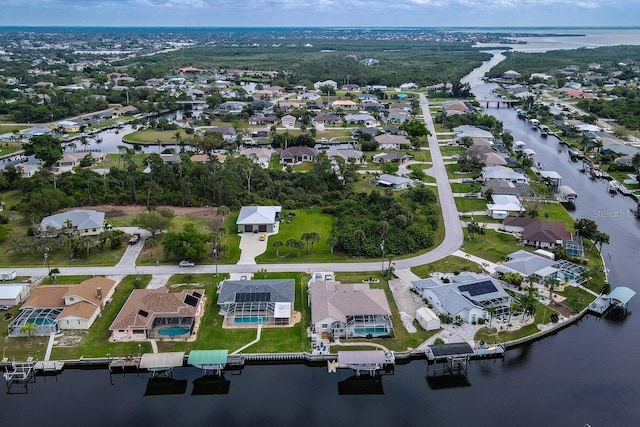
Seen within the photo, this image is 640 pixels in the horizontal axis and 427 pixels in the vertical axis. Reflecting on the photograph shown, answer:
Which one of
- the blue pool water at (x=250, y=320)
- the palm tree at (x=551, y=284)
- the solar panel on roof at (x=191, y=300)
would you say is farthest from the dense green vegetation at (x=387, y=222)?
the solar panel on roof at (x=191, y=300)

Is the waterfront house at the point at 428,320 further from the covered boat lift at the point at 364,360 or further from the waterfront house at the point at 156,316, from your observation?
the waterfront house at the point at 156,316

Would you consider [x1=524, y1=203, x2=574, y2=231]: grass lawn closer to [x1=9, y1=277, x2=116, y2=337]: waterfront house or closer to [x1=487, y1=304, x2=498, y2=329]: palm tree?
[x1=487, y1=304, x2=498, y2=329]: palm tree

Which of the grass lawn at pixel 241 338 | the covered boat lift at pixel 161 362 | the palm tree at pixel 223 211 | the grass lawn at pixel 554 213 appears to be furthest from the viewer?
the grass lawn at pixel 554 213

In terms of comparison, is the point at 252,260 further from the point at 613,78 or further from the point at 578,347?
the point at 613,78

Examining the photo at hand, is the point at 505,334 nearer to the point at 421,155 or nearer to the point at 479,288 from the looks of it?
the point at 479,288

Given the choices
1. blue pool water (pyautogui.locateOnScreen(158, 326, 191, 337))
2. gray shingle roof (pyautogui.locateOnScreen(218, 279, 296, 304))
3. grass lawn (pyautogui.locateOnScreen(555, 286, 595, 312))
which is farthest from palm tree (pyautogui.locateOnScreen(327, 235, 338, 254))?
grass lawn (pyautogui.locateOnScreen(555, 286, 595, 312))

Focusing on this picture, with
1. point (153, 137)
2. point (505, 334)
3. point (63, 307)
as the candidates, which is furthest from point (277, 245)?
point (153, 137)
